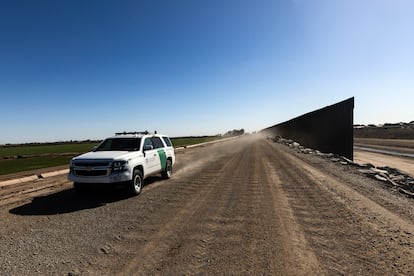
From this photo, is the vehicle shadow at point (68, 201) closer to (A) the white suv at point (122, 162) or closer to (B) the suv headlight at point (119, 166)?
(A) the white suv at point (122, 162)

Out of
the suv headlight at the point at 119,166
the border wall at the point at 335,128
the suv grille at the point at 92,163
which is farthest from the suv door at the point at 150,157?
the border wall at the point at 335,128

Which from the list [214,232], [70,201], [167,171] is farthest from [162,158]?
[214,232]

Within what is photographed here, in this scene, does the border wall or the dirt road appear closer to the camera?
the dirt road

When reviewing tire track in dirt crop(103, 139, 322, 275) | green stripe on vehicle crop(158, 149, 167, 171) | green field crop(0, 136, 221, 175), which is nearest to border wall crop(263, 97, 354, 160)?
green stripe on vehicle crop(158, 149, 167, 171)

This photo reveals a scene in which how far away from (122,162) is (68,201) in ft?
6.51

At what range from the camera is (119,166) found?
31.7ft

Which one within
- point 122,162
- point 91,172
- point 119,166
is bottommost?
point 91,172

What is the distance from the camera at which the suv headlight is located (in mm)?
9617

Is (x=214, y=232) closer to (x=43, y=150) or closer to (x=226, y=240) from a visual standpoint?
(x=226, y=240)

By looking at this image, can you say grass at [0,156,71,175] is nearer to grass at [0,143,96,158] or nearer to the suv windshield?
the suv windshield

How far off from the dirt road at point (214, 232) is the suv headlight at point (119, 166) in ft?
3.07

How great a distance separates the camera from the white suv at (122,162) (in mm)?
9586

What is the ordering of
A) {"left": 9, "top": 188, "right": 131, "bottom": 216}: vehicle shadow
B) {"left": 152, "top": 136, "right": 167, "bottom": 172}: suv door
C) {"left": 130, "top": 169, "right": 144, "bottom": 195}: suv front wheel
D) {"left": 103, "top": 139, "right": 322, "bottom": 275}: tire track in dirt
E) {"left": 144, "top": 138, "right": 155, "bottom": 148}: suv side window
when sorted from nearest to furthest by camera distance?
{"left": 103, "top": 139, "right": 322, "bottom": 275}: tire track in dirt, {"left": 9, "top": 188, "right": 131, "bottom": 216}: vehicle shadow, {"left": 130, "top": 169, "right": 144, "bottom": 195}: suv front wheel, {"left": 144, "top": 138, "right": 155, "bottom": 148}: suv side window, {"left": 152, "top": 136, "right": 167, "bottom": 172}: suv door

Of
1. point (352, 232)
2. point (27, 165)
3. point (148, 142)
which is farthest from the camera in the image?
point (27, 165)
